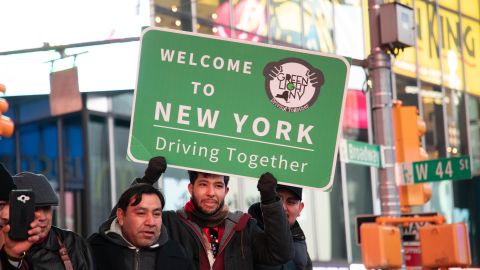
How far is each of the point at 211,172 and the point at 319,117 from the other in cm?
79

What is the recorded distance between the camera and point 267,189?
5629mm

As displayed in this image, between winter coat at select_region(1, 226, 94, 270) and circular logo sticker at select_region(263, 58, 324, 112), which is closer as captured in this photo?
winter coat at select_region(1, 226, 94, 270)

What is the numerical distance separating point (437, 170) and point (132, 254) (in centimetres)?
698

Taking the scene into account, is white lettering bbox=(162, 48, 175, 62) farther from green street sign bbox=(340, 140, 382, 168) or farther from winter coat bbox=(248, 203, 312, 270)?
green street sign bbox=(340, 140, 382, 168)

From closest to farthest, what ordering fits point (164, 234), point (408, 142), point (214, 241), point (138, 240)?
point (138, 240) < point (164, 234) < point (214, 241) < point (408, 142)

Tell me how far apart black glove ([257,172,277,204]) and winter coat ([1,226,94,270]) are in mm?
1028

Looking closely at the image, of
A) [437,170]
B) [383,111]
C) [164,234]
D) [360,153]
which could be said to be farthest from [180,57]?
[437,170]


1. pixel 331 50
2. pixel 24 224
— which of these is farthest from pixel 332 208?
pixel 24 224

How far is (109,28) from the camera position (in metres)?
17.2

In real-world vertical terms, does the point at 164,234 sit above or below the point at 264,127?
below

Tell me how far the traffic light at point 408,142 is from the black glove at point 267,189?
22.4ft

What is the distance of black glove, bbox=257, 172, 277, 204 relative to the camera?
5617 mm

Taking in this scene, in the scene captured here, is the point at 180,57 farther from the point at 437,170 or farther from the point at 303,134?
the point at 437,170

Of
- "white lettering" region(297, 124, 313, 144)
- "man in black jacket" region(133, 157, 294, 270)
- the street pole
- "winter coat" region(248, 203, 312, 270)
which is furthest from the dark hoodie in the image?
the street pole
